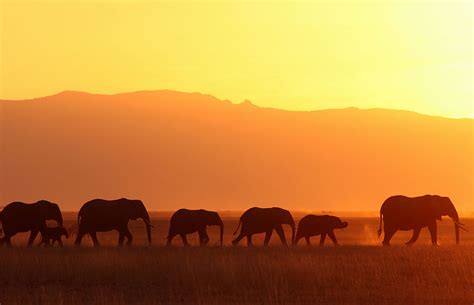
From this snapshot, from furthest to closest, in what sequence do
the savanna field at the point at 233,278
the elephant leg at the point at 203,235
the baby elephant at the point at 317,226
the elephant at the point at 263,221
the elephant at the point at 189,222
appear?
the baby elephant at the point at 317,226
the elephant at the point at 263,221
the elephant at the point at 189,222
the elephant leg at the point at 203,235
the savanna field at the point at 233,278

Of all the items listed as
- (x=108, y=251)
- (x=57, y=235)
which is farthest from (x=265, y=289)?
(x=57, y=235)

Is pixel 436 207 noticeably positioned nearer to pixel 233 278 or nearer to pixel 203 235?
pixel 203 235

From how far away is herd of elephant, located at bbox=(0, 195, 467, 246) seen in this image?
4253 centimetres

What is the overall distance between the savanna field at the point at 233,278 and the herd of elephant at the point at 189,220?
23.3ft

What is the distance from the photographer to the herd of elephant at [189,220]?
42531mm

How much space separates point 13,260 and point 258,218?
14.9 meters

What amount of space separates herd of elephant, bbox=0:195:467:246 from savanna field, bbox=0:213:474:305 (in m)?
7.10

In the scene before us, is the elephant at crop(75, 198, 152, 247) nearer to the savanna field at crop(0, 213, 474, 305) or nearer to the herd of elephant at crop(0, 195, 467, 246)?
the herd of elephant at crop(0, 195, 467, 246)

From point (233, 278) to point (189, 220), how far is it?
16884 mm

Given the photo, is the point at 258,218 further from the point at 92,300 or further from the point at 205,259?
the point at 92,300

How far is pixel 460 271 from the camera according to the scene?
2959 cm

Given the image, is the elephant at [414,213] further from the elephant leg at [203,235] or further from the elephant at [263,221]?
the elephant leg at [203,235]

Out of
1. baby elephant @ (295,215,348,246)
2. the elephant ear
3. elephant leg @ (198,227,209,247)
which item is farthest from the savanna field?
the elephant ear

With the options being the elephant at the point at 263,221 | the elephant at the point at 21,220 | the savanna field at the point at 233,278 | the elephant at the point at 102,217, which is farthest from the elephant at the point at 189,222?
the savanna field at the point at 233,278
